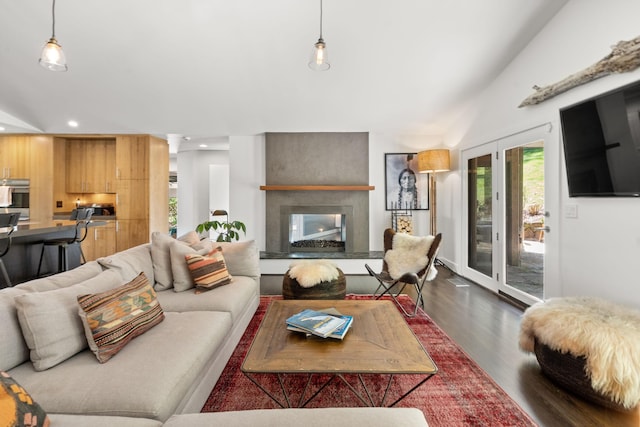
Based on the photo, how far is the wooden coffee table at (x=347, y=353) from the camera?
Result: 4.48 feet

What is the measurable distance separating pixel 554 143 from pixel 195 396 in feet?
12.2

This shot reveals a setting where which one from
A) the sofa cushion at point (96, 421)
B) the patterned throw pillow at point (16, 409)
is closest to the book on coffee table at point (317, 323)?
the sofa cushion at point (96, 421)

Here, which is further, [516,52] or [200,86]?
[200,86]

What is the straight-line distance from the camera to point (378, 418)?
106 cm

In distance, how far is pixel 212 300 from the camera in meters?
2.22

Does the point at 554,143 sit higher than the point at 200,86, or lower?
lower

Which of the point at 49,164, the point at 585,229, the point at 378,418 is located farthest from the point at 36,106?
the point at 585,229

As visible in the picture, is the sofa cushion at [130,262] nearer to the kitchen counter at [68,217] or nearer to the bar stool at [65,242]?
the bar stool at [65,242]

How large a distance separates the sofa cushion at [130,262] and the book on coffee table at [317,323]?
125 cm

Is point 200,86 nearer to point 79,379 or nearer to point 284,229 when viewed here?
point 284,229

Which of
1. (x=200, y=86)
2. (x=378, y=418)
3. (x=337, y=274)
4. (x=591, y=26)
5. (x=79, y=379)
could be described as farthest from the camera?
(x=200, y=86)

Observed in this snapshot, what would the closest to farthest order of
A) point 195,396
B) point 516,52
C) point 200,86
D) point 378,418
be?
point 378,418
point 195,396
point 516,52
point 200,86

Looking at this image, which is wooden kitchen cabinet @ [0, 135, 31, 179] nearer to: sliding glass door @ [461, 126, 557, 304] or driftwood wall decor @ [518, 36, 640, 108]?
sliding glass door @ [461, 126, 557, 304]

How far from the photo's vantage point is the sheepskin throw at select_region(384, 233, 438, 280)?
3.31 metres
